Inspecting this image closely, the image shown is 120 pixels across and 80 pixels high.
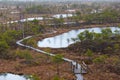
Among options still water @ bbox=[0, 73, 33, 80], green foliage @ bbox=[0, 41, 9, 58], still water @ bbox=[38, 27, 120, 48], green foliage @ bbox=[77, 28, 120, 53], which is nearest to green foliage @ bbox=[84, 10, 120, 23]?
still water @ bbox=[38, 27, 120, 48]

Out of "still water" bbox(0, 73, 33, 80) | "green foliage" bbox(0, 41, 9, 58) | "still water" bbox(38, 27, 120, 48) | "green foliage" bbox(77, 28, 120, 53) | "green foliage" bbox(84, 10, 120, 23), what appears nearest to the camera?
"still water" bbox(0, 73, 33, 80)

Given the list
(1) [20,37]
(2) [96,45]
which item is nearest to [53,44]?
(1) [20,37]

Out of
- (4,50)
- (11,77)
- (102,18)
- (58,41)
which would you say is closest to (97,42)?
(58,41)

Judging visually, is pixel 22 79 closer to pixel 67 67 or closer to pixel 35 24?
pixel 67 67

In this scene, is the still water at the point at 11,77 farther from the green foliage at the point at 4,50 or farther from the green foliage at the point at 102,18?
the green foliage at the point at 102,18

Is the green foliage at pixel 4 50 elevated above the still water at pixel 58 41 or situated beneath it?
elevated above

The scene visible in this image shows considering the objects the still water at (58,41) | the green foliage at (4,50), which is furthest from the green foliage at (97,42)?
the green foliage at (4,50)

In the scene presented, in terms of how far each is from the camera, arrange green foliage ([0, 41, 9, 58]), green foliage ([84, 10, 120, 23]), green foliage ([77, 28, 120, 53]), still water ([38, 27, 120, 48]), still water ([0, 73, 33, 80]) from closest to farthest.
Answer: still water ([0, 73, 33, 80])
green foliage ([0, 41, 9, 58])
green foliage ([77, 28, 120, 53])
still water ([38, 27, 120, 48])
green foliage ([84, 10, 120, 23])

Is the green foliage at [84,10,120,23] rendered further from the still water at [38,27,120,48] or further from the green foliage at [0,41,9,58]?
the green foliage at [0,41,9,58]

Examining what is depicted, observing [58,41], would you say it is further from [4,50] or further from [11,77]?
[11,77]

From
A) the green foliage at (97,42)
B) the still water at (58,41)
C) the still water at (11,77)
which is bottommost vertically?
the still water at (58,41)

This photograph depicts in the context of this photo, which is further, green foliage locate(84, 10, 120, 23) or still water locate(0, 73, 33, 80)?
green foliage locate(84, 10, 120, 23)
